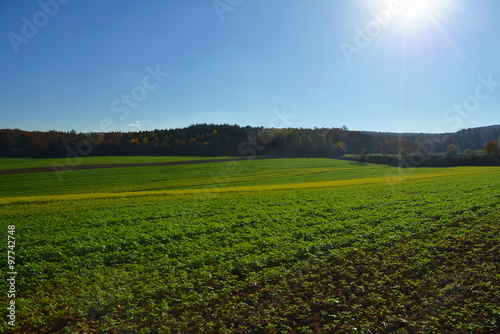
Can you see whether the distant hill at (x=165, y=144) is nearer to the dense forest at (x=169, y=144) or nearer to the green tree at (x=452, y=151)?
the dense forest at (x=169, y=144)

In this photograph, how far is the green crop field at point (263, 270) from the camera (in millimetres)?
8955

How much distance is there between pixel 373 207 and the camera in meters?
23.5

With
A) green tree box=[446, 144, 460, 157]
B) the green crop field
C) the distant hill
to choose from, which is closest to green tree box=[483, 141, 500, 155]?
green tree box=[446, 144, 460, 157]

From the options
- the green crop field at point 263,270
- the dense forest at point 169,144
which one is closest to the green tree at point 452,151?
the dense forest at point 169,144

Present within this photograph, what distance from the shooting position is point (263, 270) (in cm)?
1238

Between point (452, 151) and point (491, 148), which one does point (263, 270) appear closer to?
point (452, 151)

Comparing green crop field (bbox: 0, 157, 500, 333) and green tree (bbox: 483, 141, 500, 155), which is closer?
green crop field (bbox: 0, 157, 500, 333)

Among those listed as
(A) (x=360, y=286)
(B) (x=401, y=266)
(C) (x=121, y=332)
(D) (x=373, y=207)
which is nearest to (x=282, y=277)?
(A) (x=360, y=286)

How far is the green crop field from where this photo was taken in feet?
29.4

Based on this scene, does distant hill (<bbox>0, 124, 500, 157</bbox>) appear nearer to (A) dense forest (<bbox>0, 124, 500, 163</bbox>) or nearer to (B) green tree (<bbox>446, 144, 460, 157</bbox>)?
(A) dense forest (<bbox>0, 124, 500, 163</bbox>)

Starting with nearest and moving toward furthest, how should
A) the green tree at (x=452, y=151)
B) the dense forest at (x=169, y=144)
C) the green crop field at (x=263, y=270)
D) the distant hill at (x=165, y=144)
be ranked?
1. the green crop field at (x=263, y=270)
2. the green tree at (x=452, y=151)
3. the dense forest at (x=169, y=144)
4. the distant hill at (x=165, y=144)

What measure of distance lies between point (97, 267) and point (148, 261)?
2146 mm

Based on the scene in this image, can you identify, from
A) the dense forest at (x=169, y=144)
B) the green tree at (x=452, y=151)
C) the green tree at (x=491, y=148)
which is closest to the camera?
the green tree at (x=452, y=151)

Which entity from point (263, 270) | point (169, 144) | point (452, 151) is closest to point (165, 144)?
point (169, 144)
